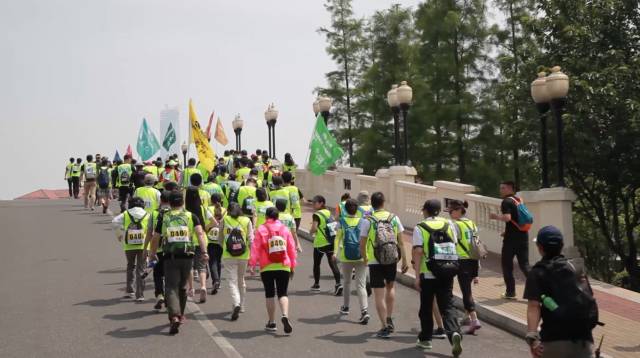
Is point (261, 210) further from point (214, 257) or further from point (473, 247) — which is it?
point (473, 247)

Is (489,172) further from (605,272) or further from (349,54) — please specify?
(349,54)

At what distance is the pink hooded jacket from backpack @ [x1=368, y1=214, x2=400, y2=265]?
1119mm

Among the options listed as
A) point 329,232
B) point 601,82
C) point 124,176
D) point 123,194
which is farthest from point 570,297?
point 123,194

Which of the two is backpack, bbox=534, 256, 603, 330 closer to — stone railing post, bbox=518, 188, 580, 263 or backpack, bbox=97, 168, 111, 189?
stone railing post, bbox=518, 188, 580, 263

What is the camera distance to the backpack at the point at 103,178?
26.1 m

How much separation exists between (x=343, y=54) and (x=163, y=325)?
42.0m

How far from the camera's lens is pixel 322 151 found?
807 inches

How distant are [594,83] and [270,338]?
1282cm

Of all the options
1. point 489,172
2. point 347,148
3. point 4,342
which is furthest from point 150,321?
point 347,148

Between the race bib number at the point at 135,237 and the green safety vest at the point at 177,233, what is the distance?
5.47 ft

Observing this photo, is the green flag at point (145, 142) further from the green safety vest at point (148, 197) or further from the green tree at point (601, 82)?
the green safety vest at point (148, 197)

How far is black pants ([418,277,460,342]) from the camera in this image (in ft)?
31.1

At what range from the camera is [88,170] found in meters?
28.2

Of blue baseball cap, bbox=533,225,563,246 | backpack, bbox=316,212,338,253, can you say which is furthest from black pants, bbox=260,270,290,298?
blue baseball cap, bbox=533,225,563,246
